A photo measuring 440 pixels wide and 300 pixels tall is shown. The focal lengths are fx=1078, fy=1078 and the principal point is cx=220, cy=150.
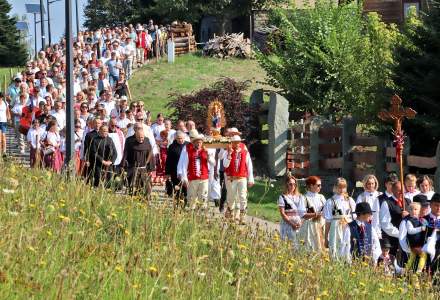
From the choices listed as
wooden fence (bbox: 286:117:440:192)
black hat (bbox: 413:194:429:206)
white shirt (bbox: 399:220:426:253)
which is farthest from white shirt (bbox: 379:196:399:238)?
wooden fence (bbox: 286:117:440:192)

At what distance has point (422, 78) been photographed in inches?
889

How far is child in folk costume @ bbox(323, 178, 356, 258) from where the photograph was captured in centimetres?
1332

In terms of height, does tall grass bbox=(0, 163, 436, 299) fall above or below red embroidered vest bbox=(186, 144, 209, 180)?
below

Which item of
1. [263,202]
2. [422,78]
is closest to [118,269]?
[263,202]

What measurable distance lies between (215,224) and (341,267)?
1.29 meters

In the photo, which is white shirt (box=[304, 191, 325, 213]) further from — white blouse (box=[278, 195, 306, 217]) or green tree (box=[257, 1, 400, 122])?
green tree (box=[257, 1, 400, 122])

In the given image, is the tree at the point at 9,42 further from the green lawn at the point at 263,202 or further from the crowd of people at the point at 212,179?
the green lawn at the point at 263,202

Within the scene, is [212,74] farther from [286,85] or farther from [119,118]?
[119,118]

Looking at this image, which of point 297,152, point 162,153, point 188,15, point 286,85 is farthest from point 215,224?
point 188,15

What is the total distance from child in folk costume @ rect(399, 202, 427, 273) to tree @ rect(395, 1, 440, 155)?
8.98 m

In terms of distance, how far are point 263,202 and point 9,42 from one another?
5786 cm

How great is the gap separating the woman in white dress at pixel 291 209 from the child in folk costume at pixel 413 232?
55.0 inches

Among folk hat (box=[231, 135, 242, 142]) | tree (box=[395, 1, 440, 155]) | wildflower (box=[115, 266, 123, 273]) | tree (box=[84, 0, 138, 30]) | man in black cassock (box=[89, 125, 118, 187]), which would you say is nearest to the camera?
wildflower (box=[115, 266, 123, 273])

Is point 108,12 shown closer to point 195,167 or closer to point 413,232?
point 195,167
